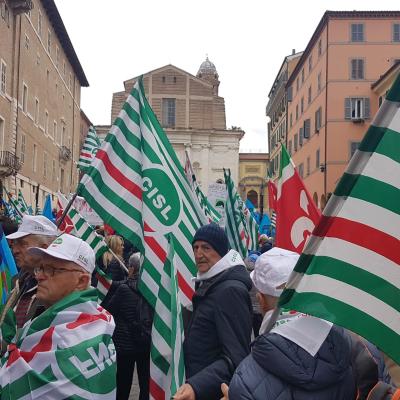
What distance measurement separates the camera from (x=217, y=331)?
3316 millimetres

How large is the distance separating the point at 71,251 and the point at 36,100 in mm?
34537

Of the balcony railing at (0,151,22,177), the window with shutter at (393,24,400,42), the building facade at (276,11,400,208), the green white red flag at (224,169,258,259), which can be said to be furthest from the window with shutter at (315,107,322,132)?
the green white red flag at (224,169,258,259)

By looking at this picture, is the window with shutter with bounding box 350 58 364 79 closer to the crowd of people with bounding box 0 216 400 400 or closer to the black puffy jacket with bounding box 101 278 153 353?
the black puffy jacket with bounding box 101 278 153 353

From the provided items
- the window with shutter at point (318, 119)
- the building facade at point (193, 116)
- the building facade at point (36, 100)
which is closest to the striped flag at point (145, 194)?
the building facade at point (36, 100)

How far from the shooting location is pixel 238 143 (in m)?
65.7

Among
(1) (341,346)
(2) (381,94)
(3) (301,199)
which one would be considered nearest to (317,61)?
(2) (381,94)

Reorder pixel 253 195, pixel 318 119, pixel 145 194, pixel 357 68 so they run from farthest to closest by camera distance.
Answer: pixel 253 195 → pixel 318 119 → pixel 357 68 → pixel 145 194

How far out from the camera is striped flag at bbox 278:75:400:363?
6.10ft

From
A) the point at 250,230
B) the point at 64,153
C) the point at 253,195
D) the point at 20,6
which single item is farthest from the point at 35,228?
the point at 253,195

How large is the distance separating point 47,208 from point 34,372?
7480 mm

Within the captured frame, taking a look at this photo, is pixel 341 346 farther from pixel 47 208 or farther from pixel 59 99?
pixel 59 99

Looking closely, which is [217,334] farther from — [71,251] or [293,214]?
[293,214]

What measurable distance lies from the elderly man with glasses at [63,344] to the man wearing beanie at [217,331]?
548 millimetres

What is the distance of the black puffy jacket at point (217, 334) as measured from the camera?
3189 mm
